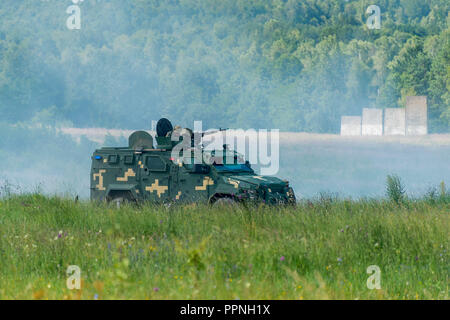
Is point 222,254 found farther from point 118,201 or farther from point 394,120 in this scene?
point 394,120

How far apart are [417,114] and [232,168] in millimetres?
47088

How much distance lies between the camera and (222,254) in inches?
378

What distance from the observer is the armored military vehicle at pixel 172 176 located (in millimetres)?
15023

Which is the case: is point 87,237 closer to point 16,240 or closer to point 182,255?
point 16,240

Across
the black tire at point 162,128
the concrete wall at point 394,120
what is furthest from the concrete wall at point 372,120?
the black tire at point 162,128

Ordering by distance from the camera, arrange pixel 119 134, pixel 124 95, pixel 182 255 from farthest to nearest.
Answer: pixel 124 95, pixel 119 134, pixel 182 255

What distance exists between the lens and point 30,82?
63.2 meters

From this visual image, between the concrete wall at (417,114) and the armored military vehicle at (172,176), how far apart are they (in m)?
44.7

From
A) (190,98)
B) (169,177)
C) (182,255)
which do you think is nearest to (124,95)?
(190,98)

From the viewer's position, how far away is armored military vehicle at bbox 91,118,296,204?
591 inches

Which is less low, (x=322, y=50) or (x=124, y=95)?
(x=322, y=50)

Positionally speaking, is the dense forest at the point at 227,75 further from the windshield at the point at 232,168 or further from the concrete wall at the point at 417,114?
the windshield at the point at 232,168

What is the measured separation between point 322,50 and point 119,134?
29722 mm
